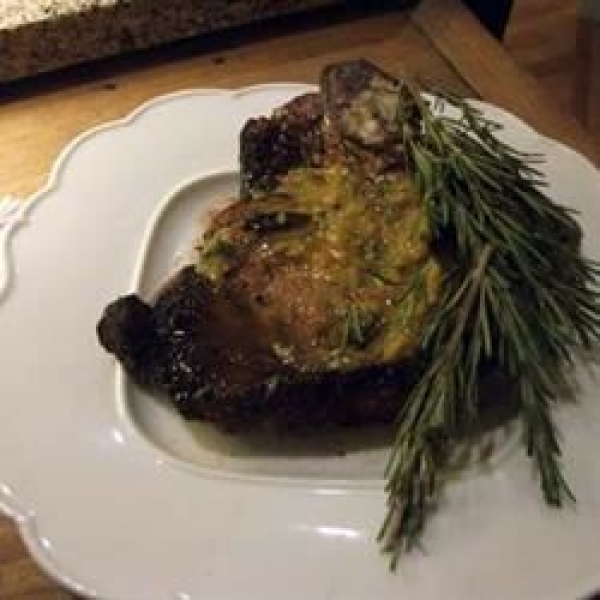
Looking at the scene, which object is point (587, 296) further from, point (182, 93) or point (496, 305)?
point (182, 93)

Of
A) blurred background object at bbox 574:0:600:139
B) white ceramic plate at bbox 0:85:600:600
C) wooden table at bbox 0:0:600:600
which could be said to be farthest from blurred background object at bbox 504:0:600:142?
white ceramic plate at bbox 0:85:600:600

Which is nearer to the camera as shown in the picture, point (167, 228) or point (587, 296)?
point (587, 296)

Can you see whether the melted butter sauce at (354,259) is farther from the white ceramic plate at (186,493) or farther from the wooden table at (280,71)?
the wooden table at (280,71)

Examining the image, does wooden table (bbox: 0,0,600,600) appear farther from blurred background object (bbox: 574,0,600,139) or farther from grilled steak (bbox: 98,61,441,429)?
blurred background object (bbox: 574,0,600,139)

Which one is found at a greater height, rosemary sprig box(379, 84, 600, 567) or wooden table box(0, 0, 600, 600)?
wooden table box(0, 0, 600, 600)

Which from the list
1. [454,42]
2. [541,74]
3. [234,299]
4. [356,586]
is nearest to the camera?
[356,586]

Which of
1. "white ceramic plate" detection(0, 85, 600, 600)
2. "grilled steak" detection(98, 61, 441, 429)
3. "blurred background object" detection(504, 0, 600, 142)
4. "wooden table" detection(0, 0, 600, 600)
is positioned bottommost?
"blurred background object" detection(504, 0, 600, 142)

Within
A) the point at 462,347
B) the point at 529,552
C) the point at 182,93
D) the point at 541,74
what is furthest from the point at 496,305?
the point at 541,74

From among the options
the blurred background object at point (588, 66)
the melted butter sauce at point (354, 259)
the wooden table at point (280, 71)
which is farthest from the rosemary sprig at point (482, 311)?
the blurred background object at point (588, 66)

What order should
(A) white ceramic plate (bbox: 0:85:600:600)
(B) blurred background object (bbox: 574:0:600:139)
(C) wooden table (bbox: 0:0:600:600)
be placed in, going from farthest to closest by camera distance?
(B) blurred background object (bbox: 574:0:600:139) < (C) wooden table (bbox: 0:0:600:600) < (A) white ceramic plate (bbox: 0:85:600:600)
